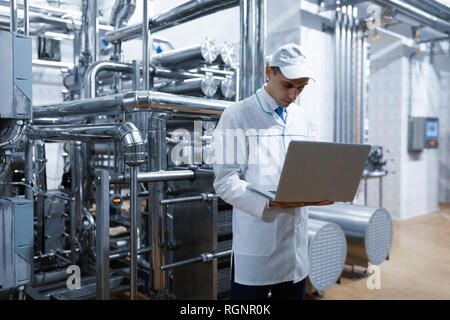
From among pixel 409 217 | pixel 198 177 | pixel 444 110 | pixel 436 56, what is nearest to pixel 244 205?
pixel 198 177

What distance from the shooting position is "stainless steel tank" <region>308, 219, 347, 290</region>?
266cm

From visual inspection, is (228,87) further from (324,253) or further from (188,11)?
(324,253)

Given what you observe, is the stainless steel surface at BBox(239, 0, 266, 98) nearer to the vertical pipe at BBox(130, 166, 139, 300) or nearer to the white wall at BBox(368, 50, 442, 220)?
the vertical pipe at BBox(130, 166, 139, 300)

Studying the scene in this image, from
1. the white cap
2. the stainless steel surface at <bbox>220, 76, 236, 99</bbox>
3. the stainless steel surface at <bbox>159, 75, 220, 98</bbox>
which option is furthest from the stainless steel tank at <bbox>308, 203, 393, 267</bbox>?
the white cap

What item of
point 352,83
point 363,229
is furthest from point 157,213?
point 352,83

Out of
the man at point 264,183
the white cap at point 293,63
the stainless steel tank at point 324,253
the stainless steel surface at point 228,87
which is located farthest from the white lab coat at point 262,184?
the stainless steel surface at point 228,87

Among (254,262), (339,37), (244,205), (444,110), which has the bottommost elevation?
(254,262)

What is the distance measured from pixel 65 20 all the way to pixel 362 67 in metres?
3.11

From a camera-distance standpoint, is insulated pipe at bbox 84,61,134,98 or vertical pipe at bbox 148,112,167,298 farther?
insulated pipe at bbox 84,61,134,98

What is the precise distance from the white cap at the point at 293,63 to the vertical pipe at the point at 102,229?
3.04ft

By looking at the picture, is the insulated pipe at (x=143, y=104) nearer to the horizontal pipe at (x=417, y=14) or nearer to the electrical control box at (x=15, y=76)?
the electrical control box at (x=15, y=76)

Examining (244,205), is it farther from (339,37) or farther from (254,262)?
(339,37)

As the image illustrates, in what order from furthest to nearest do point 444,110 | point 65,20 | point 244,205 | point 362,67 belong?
point 444,110
point 362,67
point 65,20
point 244,205

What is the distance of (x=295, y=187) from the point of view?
1251 millimetres
